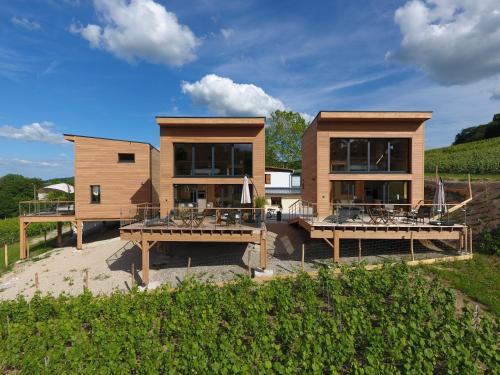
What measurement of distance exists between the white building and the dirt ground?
11780 millimetres

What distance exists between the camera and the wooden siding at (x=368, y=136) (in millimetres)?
16828

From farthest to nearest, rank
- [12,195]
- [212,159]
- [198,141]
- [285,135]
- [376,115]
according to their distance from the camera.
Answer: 1. [12,195]
2. [285,135]
3. [212,159]
4. [198,141]
5. [376,115]

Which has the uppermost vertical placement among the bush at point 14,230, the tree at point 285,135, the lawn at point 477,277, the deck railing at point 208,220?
the tree at point 285,135

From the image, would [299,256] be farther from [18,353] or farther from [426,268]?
[18,353]

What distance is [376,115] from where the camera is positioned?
16.2m

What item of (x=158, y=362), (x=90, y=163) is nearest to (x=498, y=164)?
(x=158, y=362)

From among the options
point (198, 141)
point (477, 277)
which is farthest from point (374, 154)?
point (198, 141)

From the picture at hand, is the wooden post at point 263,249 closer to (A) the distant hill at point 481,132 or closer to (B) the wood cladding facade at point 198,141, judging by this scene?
(B) the wood cladding facade at point 198,141

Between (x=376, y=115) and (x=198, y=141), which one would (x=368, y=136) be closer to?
(x=376, y=115)

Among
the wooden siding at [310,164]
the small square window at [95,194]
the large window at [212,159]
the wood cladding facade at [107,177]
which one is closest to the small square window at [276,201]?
the wooden siding at [310,164]

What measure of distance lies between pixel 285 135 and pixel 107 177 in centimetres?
3535

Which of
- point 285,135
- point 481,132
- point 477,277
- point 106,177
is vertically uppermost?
point 481,132

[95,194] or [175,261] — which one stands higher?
[95,194]

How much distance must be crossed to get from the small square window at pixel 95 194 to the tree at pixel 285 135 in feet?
113
